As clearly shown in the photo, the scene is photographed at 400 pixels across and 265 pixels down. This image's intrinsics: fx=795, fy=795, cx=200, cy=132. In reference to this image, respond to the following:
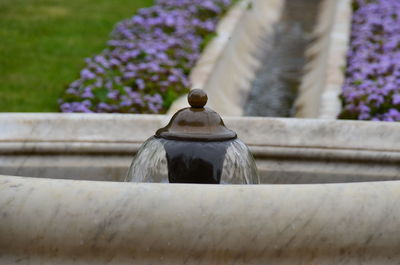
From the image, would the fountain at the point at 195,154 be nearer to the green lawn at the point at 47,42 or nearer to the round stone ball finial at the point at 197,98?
the round stone ball finial at the point at 197,98

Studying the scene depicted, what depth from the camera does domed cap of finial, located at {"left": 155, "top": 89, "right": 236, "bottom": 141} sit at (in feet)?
8.07

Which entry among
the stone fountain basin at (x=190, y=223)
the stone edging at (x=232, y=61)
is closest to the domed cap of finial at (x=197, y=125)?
the stone fountain basin at (x=190, y=223)

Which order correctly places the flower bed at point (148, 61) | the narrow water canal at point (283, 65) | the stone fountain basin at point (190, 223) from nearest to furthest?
the stone fountain basin at point (190, 223), the flower bed at point (148, 61), the narrow water canal at point (283, 65)

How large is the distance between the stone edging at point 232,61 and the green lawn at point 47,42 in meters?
1.22

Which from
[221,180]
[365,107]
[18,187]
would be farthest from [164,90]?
[18,187]

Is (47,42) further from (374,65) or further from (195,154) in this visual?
(195,154)

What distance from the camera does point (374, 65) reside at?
7.47 m

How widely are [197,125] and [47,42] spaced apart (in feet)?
21.6

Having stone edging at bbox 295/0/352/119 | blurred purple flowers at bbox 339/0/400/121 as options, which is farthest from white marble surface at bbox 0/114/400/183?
stone edging at bbox 295/0/352/119

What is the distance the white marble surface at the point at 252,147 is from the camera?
3004mm

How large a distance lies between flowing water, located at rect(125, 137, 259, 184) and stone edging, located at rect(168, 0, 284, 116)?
10.9ft

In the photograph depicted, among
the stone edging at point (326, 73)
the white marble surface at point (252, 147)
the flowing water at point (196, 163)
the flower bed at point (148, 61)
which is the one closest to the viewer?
the flowing water at point (196, 163)

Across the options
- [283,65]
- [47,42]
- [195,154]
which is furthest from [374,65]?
[195,154]

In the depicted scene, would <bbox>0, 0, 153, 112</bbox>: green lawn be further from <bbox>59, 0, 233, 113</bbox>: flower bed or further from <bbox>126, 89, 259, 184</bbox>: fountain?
<bbox>126, 89, 259, 184</bbox>: fountain
